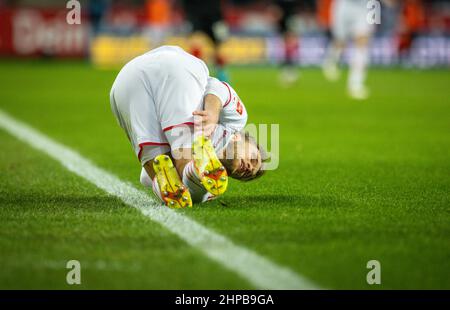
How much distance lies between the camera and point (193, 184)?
4.91 meters

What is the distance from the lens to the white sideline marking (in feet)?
11.2

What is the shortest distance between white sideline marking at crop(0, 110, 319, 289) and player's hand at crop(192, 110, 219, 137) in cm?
50

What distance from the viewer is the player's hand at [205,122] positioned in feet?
16.0

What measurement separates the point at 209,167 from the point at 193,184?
308 mm

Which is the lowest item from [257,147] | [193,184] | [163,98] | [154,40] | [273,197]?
[154,40]

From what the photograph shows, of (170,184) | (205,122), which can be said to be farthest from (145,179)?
(205,122)

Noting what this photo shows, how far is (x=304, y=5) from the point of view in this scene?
101 feet

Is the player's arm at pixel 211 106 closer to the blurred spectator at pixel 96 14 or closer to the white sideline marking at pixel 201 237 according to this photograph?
the white sideline marking at pixel 201 237

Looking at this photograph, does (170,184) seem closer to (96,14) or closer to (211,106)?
(211,106)

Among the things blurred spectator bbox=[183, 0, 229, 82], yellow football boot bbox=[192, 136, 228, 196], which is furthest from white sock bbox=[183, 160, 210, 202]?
blurred spectator bbox=[183, 0, 229, 82]

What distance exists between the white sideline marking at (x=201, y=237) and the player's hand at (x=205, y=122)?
0.50 m

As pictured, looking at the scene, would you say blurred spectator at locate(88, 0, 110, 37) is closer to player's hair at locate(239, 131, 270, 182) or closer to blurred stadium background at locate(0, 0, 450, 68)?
blurred stadium background at locate(0, 0, 450, 68)
